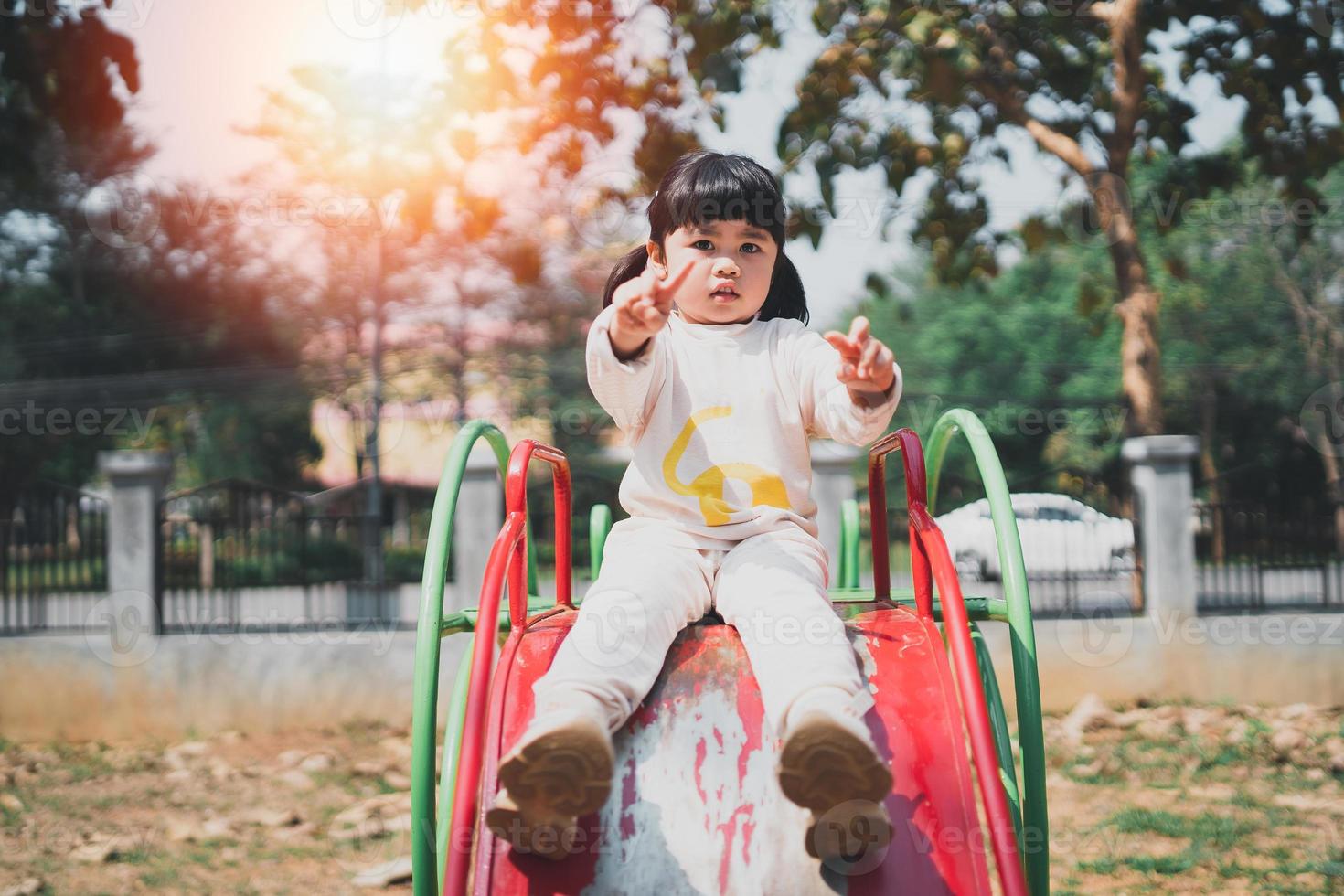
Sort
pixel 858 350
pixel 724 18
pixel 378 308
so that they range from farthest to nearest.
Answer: pixel 378 308 < pixel 724 18 < pixel 858 350

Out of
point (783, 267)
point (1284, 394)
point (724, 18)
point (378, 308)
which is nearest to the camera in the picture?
point (783, 267)

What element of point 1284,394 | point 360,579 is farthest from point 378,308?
point 1284,394

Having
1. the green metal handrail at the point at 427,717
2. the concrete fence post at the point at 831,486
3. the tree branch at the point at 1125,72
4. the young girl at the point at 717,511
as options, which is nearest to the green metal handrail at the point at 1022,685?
the young girl at the point at 717,511

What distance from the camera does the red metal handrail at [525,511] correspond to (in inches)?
89.0

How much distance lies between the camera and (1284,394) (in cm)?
2678

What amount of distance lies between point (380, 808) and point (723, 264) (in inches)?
140

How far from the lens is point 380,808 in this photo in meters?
4.98

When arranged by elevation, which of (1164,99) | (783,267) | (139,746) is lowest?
(139,746)

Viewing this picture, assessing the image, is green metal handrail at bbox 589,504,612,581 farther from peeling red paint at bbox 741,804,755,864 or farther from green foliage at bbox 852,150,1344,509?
green foliage at bbox 852,150,1344,509

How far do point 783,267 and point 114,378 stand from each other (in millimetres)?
22180

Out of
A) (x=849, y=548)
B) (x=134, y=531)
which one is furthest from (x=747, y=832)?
(x=134, y=531)

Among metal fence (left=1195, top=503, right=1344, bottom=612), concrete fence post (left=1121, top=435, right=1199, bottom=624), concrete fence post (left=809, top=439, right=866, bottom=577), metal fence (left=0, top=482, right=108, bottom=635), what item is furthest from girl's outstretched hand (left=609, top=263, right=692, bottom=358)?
metal fence (left=1195, top=503, right=1344, bottom=612)

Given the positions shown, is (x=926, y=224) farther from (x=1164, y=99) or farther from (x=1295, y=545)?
(x=1295, y=545)

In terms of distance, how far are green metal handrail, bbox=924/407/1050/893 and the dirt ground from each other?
1.87 meters
